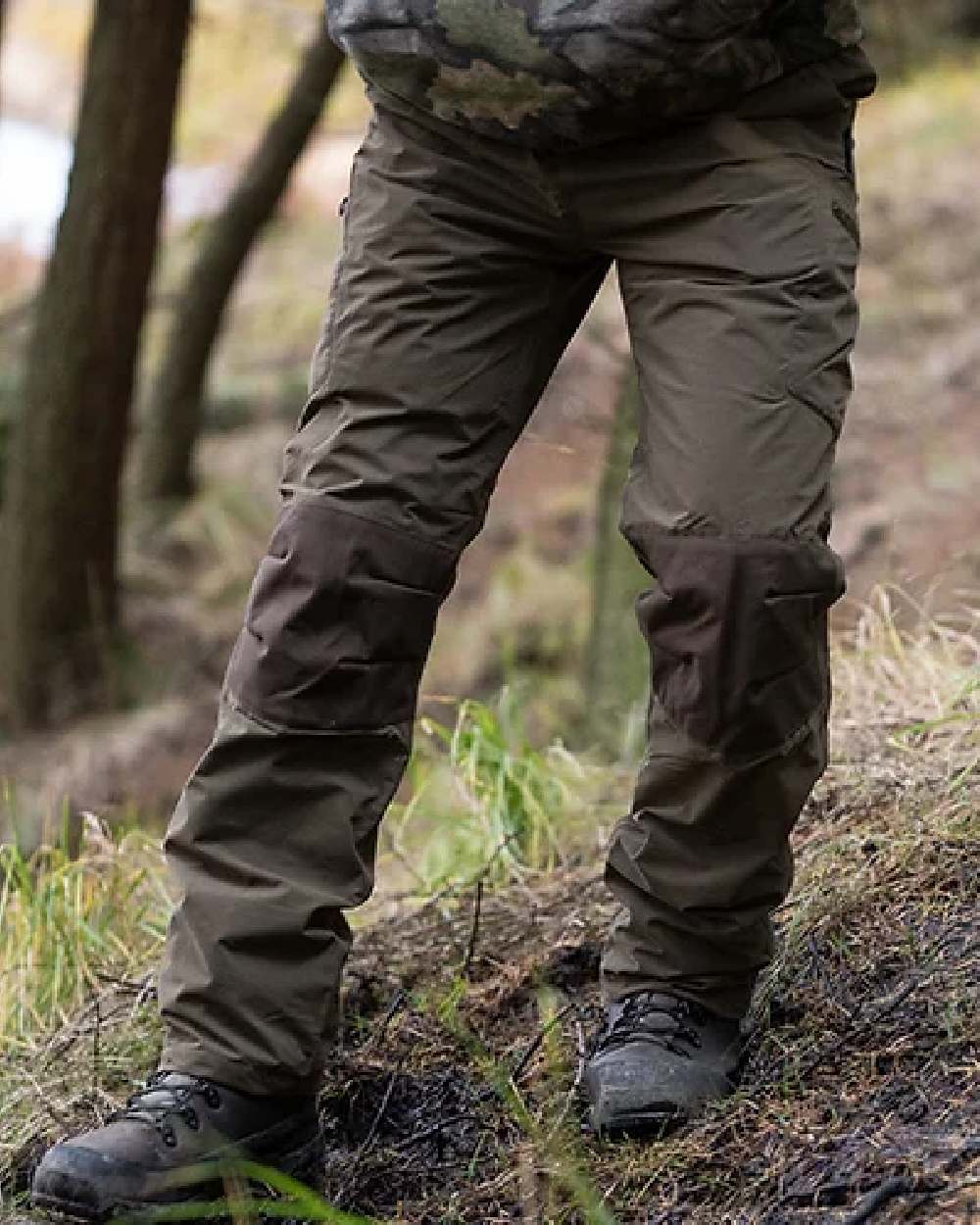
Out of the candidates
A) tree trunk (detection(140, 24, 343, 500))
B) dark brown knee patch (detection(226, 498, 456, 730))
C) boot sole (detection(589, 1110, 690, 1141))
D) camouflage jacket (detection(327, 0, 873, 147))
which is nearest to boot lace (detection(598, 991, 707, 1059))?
boot sole (detection(589, 1110, 690, 1141))

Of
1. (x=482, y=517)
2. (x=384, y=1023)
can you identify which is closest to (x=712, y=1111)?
(x=384, y=1023)

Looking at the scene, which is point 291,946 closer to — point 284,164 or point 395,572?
point 395,572

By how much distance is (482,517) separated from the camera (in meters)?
2.74

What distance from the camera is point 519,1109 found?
216 centimetres

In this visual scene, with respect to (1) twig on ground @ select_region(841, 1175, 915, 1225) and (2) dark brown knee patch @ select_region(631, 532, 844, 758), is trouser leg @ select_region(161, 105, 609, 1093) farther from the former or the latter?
(1) twig on ground @ select_region(841, 1175, 915, 1225)

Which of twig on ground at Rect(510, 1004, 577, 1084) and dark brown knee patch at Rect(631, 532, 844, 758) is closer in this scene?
dark brown knee patch at Rect(631, 532, 844, 758)

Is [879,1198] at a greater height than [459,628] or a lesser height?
greater

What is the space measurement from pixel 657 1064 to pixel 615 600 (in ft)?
12.1

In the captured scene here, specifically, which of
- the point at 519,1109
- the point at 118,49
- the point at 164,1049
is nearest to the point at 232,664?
the point at 164,1049

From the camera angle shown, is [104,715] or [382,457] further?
[104,715]

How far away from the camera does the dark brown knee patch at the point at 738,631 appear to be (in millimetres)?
2469

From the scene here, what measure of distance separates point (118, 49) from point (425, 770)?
9.94 ft

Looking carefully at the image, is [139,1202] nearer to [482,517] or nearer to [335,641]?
[335,641]

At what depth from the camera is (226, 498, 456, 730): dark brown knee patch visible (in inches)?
100
